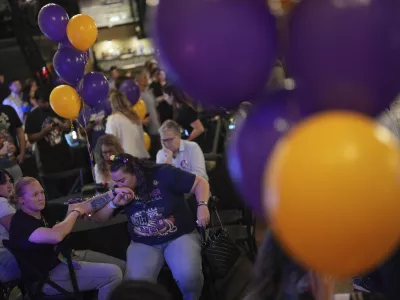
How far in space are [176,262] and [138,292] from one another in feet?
3.54

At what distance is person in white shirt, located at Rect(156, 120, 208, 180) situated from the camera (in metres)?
3.32

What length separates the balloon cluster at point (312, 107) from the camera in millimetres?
969

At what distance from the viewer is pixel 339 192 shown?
37.9 inches

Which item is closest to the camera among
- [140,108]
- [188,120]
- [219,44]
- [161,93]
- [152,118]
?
[219,44]

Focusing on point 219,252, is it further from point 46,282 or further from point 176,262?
point 46,282

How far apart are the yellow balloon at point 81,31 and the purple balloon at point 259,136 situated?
2656 millimetres

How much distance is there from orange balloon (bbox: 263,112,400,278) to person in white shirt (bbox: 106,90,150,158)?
295 cm

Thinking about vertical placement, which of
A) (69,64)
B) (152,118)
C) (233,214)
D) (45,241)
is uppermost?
(69,64)

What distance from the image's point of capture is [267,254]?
157cm

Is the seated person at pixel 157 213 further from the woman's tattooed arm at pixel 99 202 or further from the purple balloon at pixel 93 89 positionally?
the purple balloon at pixel 93 89

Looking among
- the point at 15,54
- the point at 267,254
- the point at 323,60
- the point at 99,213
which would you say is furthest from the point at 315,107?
the point at 15,54

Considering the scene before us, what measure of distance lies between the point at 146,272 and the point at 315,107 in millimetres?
1768

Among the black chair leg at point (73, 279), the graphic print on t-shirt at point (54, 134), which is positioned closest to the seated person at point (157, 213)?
the black chair leg at point (73, 279)

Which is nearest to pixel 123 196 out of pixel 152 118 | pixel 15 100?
pixel 152 118
